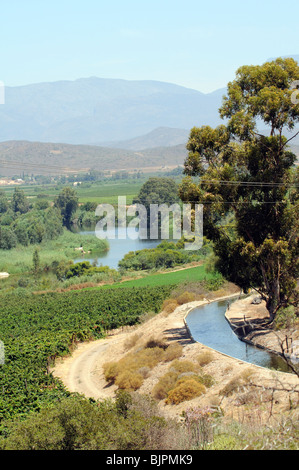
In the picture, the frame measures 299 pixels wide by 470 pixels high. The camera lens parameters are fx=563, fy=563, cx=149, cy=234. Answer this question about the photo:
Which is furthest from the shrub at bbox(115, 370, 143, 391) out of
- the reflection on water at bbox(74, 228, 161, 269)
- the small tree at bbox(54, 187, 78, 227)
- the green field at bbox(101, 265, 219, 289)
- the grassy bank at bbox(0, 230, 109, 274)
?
the small tree at bbox(54, 187, 78, 227)

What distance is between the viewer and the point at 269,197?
23.9 metres

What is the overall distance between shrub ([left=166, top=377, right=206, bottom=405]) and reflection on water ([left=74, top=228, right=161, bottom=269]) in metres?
48.5

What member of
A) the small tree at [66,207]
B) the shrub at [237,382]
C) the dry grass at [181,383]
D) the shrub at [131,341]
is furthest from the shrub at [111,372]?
the small tree at [66,207]

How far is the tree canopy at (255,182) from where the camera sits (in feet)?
76.0

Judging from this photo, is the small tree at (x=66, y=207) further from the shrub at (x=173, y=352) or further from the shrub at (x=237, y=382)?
the shrub at (x=237, y=382)

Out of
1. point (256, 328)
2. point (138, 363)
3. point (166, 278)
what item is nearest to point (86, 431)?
point (138, 363)

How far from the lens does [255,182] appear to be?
23.8 m

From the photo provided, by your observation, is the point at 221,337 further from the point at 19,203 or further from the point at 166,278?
the point at 19,203

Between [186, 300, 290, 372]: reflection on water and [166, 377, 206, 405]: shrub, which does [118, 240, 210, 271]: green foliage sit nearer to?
[186, 300, 290, 372]: reflection on water

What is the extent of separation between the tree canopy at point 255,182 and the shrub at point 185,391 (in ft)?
21.9

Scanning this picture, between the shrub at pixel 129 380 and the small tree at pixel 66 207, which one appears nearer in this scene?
the shrub at pixel 129 380

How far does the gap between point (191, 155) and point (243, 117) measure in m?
2.78

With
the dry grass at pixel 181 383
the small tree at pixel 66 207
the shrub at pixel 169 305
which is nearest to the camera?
the dry grass at pixel 181 383

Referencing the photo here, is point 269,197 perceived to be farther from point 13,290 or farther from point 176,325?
point 13,290
